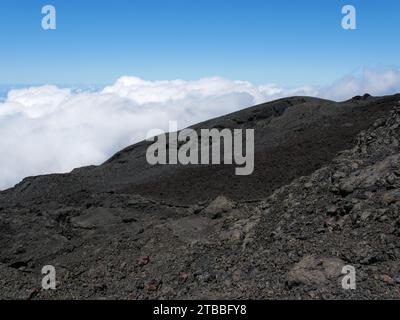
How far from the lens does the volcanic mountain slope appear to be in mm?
8422

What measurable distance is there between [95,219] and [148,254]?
546 cm

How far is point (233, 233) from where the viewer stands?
11234mm

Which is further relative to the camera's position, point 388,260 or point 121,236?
point 121,236

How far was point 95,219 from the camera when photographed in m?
16.7

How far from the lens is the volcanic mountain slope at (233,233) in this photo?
8.42 m

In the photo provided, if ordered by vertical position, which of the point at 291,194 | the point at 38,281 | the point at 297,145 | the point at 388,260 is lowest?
the point at 38,281

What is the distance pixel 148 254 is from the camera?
11758 millimetres

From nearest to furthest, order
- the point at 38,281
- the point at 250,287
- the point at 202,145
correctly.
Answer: the point at 250,287
the point at 38,281
the point at 202,145

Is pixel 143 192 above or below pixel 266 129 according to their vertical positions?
below

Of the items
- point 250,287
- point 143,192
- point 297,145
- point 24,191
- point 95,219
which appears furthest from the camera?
point 24,191

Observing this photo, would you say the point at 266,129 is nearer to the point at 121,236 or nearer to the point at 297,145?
the point at 297,145
